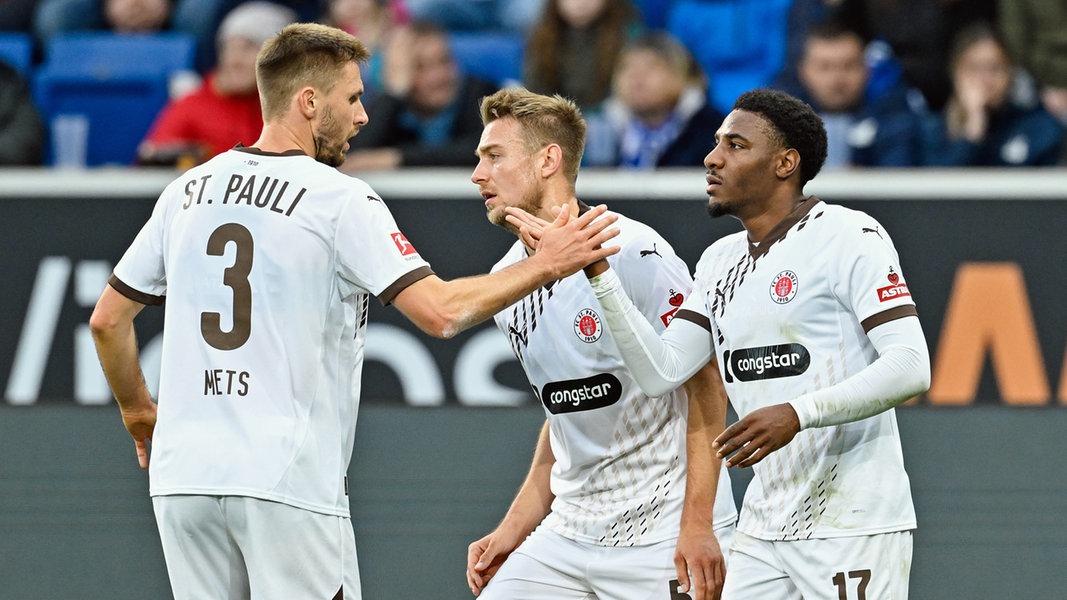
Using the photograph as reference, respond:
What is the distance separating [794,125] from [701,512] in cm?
122

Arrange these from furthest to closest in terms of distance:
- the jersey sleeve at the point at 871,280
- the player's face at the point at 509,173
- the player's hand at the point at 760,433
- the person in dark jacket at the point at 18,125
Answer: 1. the person in dark jacket at the point at 18,125
2. the player's face at the point at 509,173
3. the jersey sleeve at the point at 871,280
4. the player's hand at the point at 760,433

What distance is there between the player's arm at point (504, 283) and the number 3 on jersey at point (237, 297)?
0.40 meters

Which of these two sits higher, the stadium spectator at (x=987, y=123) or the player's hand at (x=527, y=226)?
the stadium spectator at (x=987, y=123)

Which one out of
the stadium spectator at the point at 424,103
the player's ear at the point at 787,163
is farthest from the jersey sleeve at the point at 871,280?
the stadium spectator at the point at 424,103

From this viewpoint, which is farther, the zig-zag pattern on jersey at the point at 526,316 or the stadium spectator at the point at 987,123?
the stadium spectator at the point at 987,123

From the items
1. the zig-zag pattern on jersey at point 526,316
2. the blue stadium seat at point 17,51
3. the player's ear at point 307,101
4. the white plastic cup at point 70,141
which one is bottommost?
the zig-zag pattern on jersey at point 526,316

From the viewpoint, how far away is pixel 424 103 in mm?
8617

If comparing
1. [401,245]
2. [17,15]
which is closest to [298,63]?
[401,245]

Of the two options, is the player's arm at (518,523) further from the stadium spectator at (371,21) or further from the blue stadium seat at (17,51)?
the blue stadium seat at (17,51)

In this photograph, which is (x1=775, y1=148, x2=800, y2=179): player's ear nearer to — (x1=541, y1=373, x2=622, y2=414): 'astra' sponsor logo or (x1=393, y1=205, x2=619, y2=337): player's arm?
(x1=393, y1=205, x2=619, y2=337): player's arm

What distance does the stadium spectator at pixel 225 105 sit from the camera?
848cm

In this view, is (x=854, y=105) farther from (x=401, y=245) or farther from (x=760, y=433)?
(x=401, y=245)

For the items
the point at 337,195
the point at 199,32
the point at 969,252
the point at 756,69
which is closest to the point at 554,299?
the point at 337,195

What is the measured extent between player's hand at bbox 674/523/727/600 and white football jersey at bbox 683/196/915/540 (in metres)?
0.13
